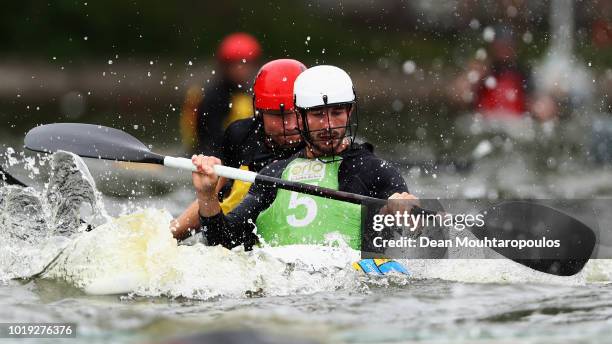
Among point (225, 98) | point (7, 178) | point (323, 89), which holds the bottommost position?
point (7, 178)

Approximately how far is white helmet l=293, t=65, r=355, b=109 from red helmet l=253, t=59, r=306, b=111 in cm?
61

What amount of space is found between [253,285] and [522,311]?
1.41 metres

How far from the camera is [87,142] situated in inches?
280

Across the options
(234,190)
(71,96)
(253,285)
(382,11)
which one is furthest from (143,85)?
(253,285)

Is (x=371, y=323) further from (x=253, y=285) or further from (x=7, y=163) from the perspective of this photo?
(x=7, y=163)


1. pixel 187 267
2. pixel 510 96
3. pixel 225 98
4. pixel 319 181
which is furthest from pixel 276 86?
pixel 510 96

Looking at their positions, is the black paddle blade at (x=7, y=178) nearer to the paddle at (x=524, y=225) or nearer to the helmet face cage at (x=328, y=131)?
the paddle at (x=524, y=225)

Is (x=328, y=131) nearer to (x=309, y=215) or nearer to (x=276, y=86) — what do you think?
(x=309, y=215)

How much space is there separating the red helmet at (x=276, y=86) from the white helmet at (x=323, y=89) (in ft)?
2.00

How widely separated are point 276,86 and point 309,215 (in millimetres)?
1193

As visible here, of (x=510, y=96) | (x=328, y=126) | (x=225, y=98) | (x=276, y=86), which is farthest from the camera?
(x=510, y=96)

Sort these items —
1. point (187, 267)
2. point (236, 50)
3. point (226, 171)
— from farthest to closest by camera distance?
point (236, 50) < point (226, 171) < point (187, 267)

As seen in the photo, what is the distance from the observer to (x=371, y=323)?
5.04 meters

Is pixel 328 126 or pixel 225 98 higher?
pixel 225 98
